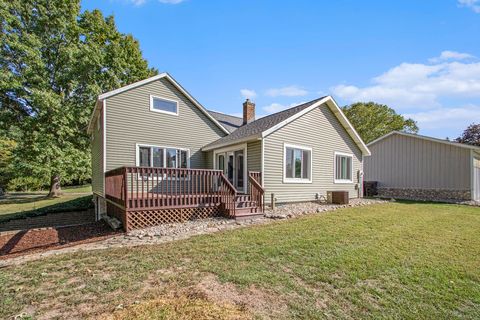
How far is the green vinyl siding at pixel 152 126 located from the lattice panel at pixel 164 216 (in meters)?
4.52

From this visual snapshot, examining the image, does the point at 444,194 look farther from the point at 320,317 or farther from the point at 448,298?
the point at 320,317

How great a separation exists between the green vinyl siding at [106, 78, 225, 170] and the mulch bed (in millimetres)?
3123

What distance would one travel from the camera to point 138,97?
11.8m

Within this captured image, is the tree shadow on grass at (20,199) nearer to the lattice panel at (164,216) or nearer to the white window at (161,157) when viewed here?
the white window at (161,157)

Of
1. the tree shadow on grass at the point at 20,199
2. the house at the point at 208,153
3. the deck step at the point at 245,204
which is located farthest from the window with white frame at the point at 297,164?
the tree shadow on grass at the point at 20,199

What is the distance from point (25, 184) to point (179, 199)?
31.9m

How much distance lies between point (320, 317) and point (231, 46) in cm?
1189

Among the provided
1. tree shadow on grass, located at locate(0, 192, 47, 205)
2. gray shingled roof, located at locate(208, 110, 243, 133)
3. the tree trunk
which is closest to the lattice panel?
gray shingled roof, located at locate(208, 110, 243, 133)

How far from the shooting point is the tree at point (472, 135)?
30.5 meters

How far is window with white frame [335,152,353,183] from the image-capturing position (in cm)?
1400

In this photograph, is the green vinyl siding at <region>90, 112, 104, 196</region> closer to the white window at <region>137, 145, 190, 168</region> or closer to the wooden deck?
the white window at <region>137, 145, 190, 168</region>

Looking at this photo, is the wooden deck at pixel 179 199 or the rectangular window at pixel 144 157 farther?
the rectangular window at pixel 144 157

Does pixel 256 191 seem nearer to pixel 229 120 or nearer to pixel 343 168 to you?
pixel 343 168

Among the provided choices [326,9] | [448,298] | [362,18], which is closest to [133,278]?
[448,298]
